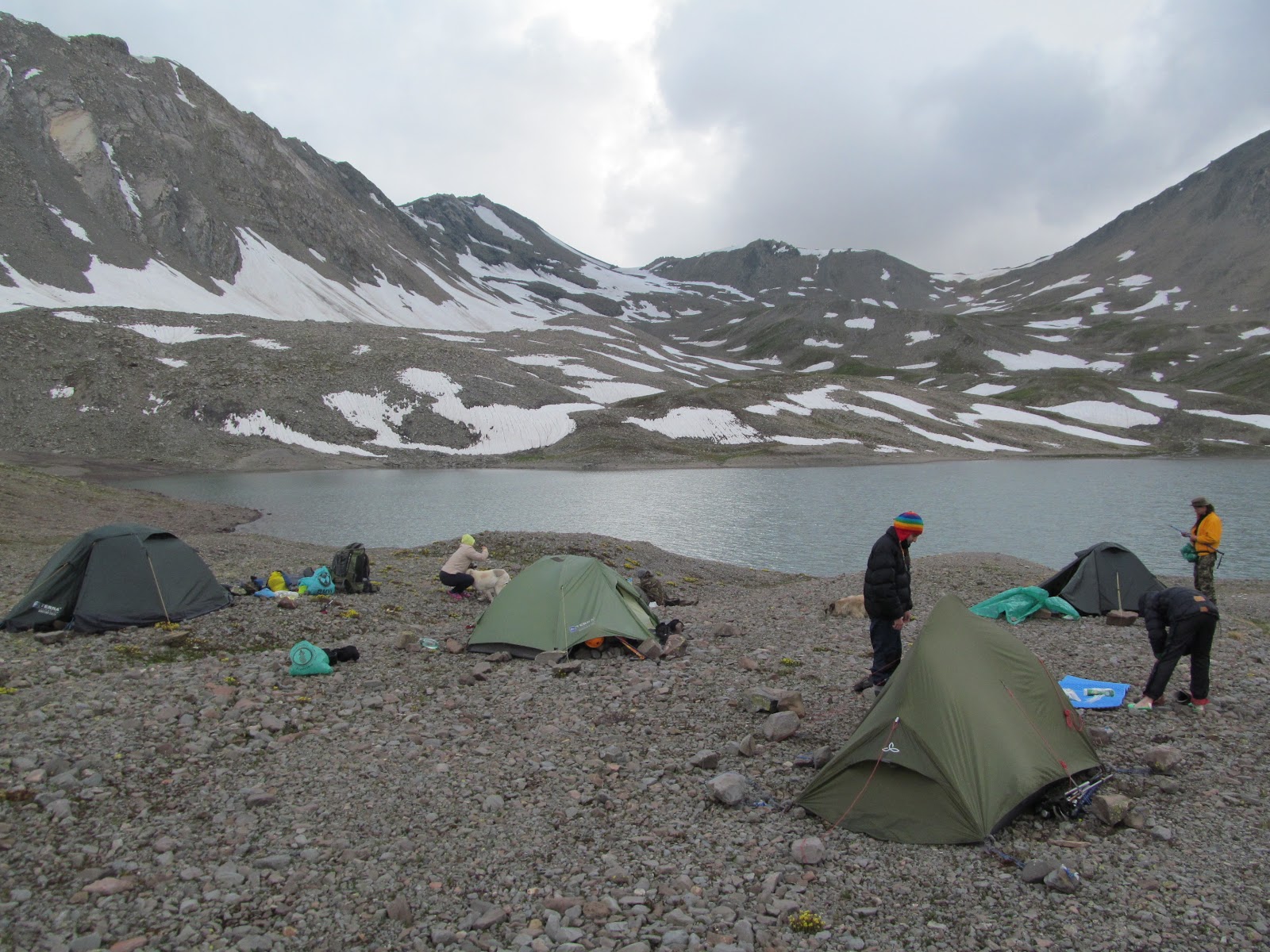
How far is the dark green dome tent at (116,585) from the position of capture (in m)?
14.3

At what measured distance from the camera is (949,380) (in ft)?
577

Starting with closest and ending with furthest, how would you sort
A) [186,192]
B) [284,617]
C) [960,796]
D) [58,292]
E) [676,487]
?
[960,796]
[284,617]
[676,487]
[58,292]
[186,192]

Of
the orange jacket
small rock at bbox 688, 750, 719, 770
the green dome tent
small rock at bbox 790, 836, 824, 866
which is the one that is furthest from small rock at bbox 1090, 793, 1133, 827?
the orange jacket

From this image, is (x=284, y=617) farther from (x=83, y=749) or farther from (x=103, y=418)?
(x=103, y=418)

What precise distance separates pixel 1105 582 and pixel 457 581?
15.9 m

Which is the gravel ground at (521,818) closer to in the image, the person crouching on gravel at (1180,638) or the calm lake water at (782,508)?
the person crouching on gravel at (1180,638)

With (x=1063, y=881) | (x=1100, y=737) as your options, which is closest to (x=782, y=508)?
(x=1100, y=737)

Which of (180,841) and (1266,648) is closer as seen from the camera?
(180,841)

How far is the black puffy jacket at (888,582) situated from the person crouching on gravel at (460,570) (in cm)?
1174

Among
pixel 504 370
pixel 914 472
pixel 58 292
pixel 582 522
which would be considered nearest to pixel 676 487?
pixel 582 522

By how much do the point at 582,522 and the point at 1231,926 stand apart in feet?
136

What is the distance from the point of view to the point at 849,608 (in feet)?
59.1

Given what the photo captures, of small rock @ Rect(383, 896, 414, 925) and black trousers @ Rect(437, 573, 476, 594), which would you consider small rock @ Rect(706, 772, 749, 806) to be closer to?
small rock @ Rect(383, 896, 414, 925)

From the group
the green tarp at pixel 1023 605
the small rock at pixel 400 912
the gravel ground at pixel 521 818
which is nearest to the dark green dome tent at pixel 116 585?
the gravel ground at pixel 521 818
